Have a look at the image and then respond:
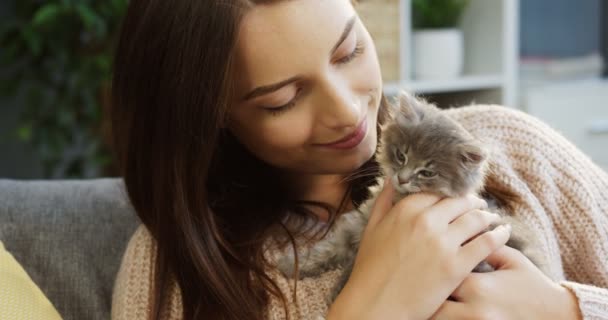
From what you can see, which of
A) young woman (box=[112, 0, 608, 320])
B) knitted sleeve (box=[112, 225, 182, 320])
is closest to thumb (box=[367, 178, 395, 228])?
young woman (box=[112, 0, 608, 320])

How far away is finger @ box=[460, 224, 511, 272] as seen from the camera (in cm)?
107

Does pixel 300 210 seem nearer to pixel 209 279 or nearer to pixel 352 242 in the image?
pixel 352 242

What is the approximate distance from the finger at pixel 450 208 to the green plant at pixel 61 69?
1.80 metres

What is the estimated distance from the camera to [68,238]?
1487 mm

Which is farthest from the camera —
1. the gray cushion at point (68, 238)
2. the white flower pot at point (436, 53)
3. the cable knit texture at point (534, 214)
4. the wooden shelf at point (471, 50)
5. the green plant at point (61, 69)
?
the white flower pot at point (436, 53)

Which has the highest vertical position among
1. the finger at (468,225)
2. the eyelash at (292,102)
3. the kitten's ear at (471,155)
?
the eyelash at (292,102)

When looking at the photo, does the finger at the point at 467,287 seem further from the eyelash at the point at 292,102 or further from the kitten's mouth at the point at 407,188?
the eyelash at the point at 292,102

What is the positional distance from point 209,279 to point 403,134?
0.47 m

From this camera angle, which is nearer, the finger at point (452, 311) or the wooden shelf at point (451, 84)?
the finger at point (452, 311)

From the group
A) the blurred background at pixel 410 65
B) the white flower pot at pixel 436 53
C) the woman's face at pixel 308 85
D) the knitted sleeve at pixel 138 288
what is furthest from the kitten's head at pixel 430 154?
the white flower pot at pixel 436 53

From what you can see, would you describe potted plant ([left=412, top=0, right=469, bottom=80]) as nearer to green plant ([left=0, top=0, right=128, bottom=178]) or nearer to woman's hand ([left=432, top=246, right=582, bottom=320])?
green plant ([left=0, top=0, right=128, bottom=178])

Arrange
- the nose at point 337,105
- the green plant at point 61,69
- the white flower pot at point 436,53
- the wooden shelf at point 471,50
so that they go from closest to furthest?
the nose at point 337,105 → the green plant at point 61,69 → the wooden shelf at point 471,50 → the white flower pot at point 436,53

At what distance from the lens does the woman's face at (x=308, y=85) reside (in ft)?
3.71

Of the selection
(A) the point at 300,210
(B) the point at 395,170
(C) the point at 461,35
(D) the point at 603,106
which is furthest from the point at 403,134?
(D) the point at 603,106
